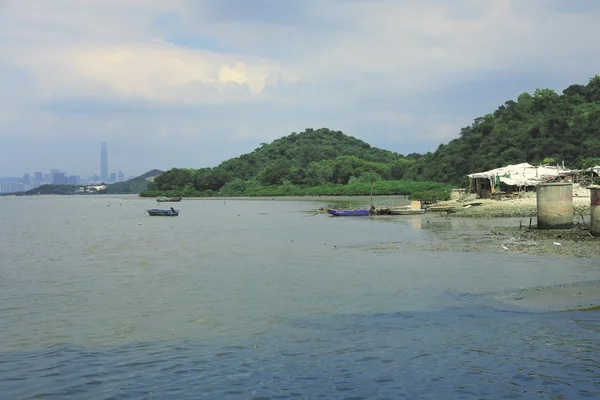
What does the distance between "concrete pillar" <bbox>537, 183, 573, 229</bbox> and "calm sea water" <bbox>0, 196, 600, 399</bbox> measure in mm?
9438

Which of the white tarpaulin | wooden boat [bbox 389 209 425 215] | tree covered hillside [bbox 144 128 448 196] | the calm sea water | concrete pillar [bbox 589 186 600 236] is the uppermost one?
tree covered hillside [bbox 144 128 448 196]

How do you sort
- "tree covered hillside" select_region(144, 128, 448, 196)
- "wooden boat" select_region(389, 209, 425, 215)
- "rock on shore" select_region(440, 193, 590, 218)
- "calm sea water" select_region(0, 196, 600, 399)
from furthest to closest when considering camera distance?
1. "tree covered hillside" select_region(144, 128, 448, 196)
2. "wooden boat" select_region(389, 209, 425, 215)
3. "rock on shore" select_region(440, 193, 590, 218)
4. "calm sea water" select_region(0, 196, 600, 399)

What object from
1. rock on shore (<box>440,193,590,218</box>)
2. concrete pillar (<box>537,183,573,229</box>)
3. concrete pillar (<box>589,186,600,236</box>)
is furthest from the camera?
rock on shore (<box>440,193,590,218</box>)

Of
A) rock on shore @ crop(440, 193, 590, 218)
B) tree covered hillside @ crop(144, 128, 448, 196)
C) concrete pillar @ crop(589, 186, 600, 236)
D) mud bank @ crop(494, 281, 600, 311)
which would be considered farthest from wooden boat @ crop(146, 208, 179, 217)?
tree covered hillside @ crop(144, 128, 448, 196)

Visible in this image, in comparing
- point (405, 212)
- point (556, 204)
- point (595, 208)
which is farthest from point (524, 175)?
point (595, 208)

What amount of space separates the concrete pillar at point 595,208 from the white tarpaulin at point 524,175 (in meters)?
27.6

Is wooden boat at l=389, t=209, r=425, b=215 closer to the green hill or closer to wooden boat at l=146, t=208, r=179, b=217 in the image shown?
the green hill

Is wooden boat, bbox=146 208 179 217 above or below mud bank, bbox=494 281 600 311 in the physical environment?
above

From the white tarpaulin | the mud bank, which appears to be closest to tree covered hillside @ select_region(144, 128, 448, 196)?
the white tarpaulin

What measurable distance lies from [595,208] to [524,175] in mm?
31717

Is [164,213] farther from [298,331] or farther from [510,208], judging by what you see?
[298,331]

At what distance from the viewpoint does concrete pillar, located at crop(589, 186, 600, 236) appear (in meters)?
29.0

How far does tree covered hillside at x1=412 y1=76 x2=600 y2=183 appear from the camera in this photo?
80.7 metres

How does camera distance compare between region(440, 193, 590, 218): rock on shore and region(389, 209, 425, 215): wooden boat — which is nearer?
region(440, 193, 590, 218): rock on shore
